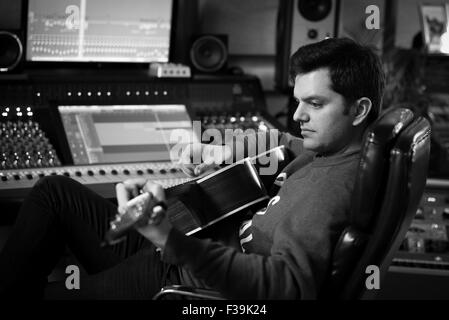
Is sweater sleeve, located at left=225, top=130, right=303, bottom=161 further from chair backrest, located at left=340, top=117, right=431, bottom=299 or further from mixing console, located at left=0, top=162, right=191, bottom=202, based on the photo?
chair backrest, located at left=340, top=117, right=431, bottom=299

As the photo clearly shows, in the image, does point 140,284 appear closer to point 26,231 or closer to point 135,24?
point 26,231

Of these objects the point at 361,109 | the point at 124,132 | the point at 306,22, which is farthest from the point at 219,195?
the point at 306,22

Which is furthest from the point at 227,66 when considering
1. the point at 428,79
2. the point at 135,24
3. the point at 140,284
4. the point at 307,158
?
the point at 140,284

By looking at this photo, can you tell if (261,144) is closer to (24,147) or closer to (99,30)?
(24,147)

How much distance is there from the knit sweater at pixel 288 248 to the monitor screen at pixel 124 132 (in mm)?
941

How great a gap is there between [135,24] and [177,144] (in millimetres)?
583

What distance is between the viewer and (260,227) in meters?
1.74

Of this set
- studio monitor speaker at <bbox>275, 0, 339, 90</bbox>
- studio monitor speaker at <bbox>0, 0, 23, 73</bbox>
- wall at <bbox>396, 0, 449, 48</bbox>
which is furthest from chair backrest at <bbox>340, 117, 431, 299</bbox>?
wall at <bbox>396, 0, 449, 48</bbox>

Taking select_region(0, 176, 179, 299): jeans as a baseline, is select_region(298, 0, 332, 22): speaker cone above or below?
above

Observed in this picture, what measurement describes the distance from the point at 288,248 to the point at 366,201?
0.21m

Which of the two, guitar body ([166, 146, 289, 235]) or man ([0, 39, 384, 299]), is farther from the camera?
guitar body ([166, 146, 289, 235])

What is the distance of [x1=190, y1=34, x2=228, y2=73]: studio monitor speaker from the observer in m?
3.06

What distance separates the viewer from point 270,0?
3.44m
